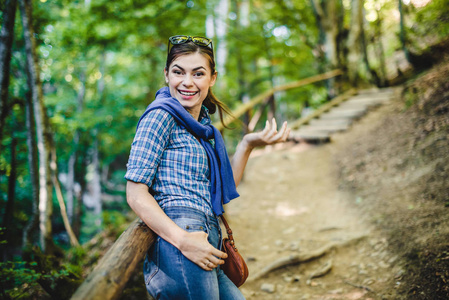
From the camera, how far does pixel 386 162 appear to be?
4324 mm

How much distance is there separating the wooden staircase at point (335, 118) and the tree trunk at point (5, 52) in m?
5.87

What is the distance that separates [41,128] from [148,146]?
161 inches

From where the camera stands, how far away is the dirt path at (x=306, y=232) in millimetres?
2691

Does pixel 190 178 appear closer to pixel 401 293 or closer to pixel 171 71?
pixel 171 71

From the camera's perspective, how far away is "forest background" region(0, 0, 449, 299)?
13.7ft

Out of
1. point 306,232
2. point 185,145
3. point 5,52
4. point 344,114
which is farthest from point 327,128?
point 5,52

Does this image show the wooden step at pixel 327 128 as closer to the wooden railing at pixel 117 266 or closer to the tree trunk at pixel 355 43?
the tree trunk at pixel 355 43

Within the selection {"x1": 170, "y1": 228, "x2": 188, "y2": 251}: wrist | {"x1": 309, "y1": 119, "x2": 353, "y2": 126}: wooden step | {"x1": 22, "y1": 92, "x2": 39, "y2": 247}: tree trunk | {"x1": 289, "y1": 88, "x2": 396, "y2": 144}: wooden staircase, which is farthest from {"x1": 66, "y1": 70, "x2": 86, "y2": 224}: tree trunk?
{"x1": 170, "y1": 228, "x2": 188, "y2": 251}: wrist

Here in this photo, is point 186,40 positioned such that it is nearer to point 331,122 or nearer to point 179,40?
point 179,40

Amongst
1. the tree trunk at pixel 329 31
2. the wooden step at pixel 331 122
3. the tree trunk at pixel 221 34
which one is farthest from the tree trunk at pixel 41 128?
the tree trunk at pixel 329 31

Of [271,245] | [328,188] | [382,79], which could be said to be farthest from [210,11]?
[271,245]

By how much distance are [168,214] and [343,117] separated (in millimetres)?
6959

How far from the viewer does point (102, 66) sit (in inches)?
442

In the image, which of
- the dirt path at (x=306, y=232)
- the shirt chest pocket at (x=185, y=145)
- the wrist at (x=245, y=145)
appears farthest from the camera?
the dirt path at (x=306, y=232)
